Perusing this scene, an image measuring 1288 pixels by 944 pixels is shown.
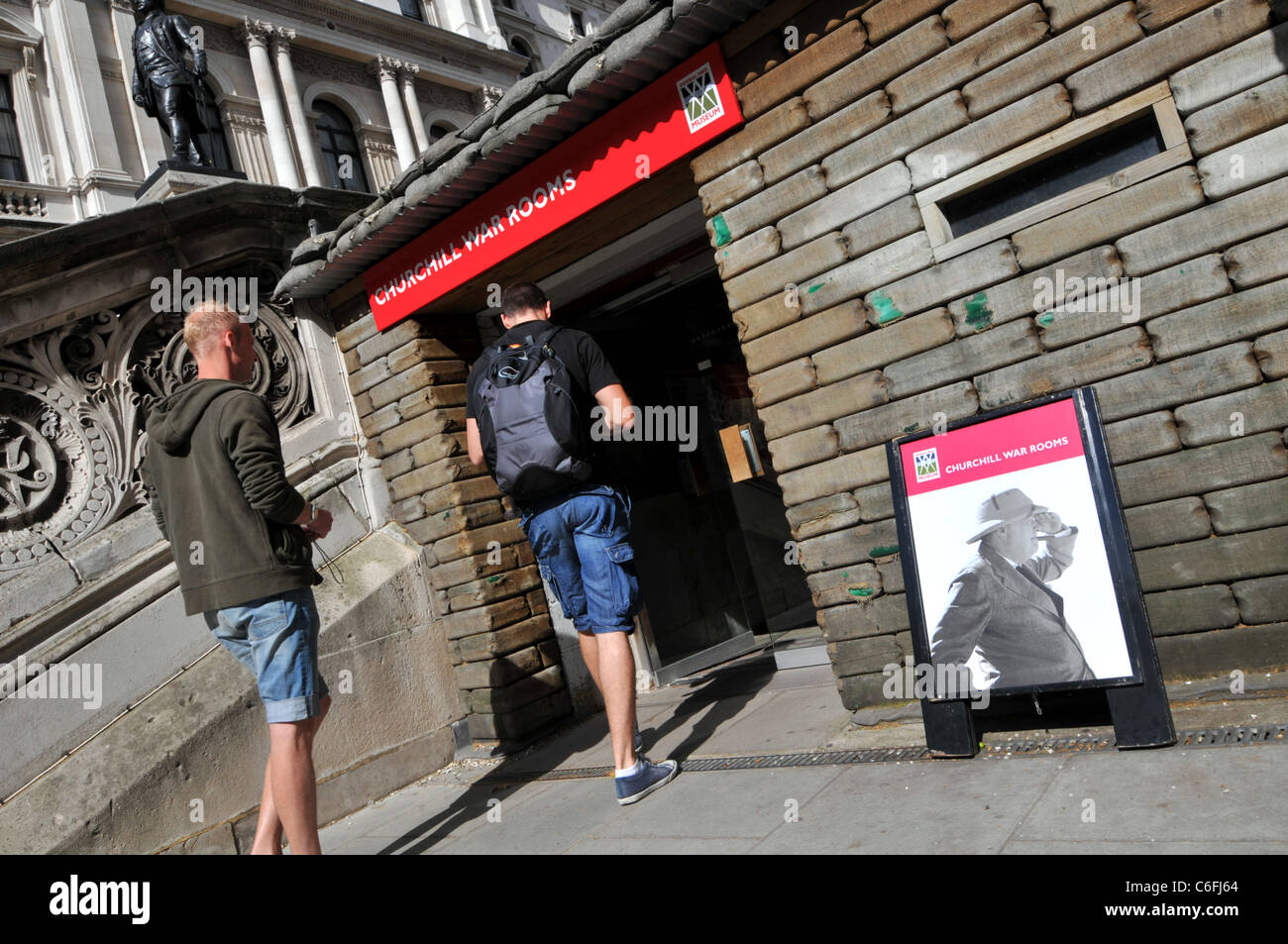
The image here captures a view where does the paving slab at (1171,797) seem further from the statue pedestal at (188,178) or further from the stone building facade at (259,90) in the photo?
the stone building facade at (259,90)

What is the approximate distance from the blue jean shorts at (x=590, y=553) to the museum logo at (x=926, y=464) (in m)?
1.17

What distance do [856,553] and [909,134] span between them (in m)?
1.74

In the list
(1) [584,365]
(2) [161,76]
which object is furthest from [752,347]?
(2) [161,76]

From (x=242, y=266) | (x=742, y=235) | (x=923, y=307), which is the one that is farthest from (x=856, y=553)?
(x=242, y=266)

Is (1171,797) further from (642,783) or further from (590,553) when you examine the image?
(590,553)

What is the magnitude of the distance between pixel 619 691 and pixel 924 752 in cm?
118

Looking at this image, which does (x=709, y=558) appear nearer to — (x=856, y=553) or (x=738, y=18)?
(x=856, y=553)

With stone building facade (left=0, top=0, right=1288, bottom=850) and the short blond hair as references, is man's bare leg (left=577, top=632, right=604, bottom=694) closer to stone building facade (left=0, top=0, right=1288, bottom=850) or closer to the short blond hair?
stone building facade (left=0, top=0, right=1288, bottom=850)

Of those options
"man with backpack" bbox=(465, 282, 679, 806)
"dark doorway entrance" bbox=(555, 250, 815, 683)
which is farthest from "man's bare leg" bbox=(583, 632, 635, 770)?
"dark doorway entrance" bbox=(555, 250, 815, 683)

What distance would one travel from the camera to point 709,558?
271 inches

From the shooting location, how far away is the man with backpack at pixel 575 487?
3.61 meters

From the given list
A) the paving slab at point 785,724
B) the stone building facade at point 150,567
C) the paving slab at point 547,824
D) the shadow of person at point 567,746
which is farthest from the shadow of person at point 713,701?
the stone building facade at point 150,567

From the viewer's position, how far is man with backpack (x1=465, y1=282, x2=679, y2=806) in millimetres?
3611

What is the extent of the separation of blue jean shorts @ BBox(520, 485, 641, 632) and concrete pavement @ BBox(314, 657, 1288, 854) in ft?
2.54
